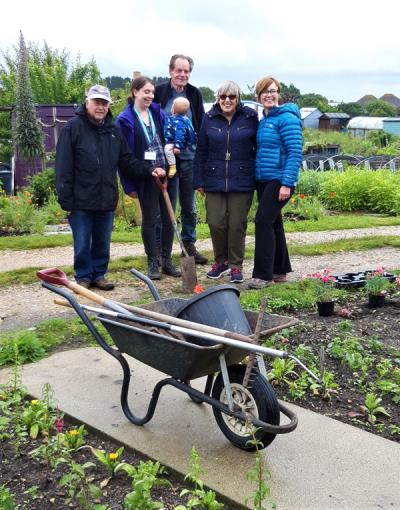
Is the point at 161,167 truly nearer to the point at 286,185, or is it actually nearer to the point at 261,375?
the point at 286,185

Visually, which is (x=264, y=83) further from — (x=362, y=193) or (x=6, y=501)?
(x=362, y=193)

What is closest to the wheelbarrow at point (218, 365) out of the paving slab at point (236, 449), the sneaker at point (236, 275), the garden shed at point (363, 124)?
the paving slab at point (236, 449)

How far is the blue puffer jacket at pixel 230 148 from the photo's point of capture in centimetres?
604

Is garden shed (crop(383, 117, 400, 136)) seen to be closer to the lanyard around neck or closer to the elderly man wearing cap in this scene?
the lanyard around neck

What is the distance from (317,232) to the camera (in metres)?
9.88

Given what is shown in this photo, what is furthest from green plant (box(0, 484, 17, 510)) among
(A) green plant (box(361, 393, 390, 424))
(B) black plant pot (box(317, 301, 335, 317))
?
(B) black plant pot (box(317, 301, 335, 317))

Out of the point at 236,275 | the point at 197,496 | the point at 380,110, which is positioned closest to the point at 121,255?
the point at 236,275

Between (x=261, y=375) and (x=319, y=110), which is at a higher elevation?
(x=319, y=110)

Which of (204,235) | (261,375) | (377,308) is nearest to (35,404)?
(261,375)

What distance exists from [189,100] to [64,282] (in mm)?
3679

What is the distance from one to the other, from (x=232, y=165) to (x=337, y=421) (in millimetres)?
3171

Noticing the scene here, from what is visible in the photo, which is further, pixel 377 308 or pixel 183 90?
pixel 183 90

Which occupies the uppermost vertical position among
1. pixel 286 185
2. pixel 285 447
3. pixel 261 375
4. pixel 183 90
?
pixel 183 90

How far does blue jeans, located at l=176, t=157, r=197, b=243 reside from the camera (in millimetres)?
6676
